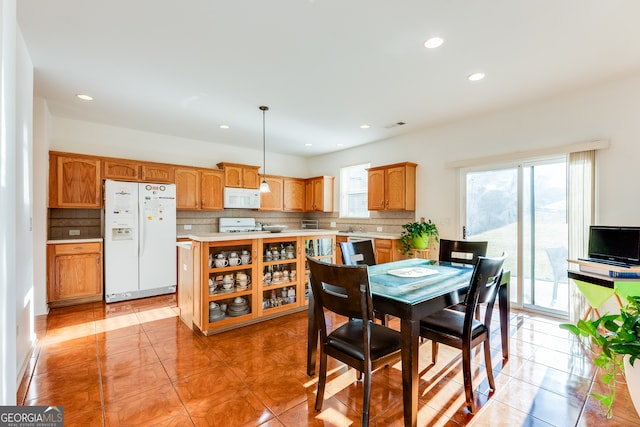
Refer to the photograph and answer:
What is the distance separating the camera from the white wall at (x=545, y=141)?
3.09 meters

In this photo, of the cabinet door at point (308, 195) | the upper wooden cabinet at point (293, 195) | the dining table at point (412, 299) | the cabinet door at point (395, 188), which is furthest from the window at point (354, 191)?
the dining table at point (412, 299)

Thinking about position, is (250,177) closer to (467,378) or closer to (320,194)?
(320,194)

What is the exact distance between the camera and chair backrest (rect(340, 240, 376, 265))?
105 inches

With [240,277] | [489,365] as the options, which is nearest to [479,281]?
[489,365]

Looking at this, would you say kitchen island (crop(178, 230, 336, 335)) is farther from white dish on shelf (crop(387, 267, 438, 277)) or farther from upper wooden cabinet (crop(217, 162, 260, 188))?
upper wooden cabinet (crop(217, 162, 260, 188))

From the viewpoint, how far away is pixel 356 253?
280 cm

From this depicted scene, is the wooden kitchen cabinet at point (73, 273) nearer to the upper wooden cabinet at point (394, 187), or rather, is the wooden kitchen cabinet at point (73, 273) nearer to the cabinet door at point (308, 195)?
the cabinet door at point (308, 195)

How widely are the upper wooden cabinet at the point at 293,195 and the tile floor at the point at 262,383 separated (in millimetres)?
3746

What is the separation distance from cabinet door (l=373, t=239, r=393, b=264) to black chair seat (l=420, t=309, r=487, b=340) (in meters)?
2.60

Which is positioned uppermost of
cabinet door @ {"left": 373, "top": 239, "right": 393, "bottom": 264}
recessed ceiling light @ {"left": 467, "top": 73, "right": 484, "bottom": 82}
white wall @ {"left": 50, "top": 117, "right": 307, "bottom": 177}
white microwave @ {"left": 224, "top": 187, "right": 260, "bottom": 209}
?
recessed ceiling light @ {"left": 467, "top": 73, "right": 484, "bottom": 82}

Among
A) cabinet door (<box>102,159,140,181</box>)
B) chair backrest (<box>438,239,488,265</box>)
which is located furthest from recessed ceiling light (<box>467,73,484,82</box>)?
cabinet door (<box>102,159,140,181</box>)

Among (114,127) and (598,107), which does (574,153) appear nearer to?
(598,107)

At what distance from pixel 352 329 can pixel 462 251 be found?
5.29 feet

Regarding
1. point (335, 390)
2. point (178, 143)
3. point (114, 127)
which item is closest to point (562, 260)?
point (335, 390)
